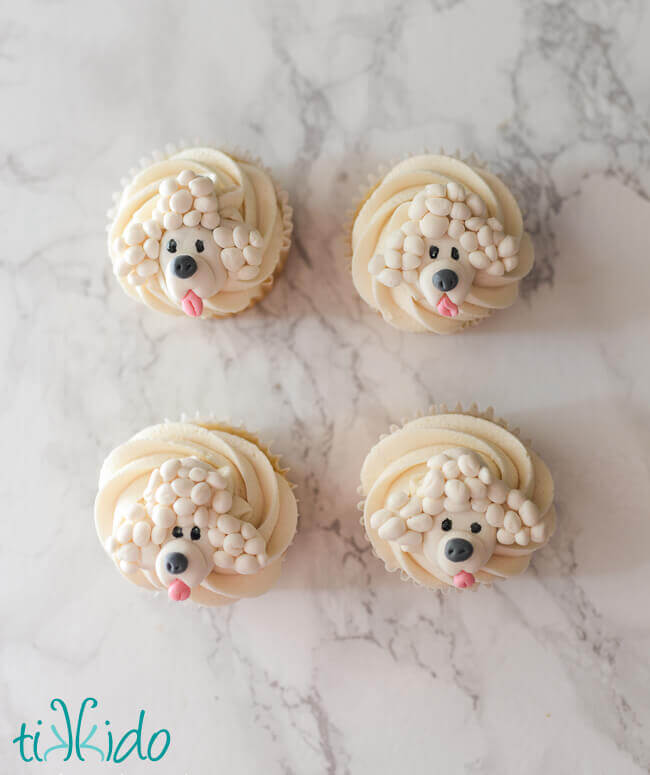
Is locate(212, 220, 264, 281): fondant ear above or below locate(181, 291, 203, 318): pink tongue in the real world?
above

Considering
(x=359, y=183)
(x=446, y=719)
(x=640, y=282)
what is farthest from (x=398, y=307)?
(x=446, y=719)

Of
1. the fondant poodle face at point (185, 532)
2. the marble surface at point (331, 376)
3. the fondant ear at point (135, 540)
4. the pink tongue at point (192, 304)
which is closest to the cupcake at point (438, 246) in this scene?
the marble surface at point (331, 376)

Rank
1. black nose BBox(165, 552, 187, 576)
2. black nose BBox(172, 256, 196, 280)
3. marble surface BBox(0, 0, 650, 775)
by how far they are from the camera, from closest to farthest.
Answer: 1. black nose BBox(165, 552, 187, 576)
2. black nose BBox(172, 256, 196, 280)
3. marble surface BBox(0, 0, 650, 775)

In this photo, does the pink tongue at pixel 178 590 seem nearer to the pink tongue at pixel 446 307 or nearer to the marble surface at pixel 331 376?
the marble surface at pixel 331 376

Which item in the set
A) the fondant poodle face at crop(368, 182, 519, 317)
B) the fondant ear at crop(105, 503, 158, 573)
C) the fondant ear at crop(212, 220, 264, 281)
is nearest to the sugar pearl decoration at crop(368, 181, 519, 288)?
the fondant poodle face at crop(368, 182, 519, 317)

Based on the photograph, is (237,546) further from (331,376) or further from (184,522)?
(331,376)

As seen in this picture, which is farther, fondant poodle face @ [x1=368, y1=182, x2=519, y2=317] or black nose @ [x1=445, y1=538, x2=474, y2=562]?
fondant poodle face @ [x1=368, y1=182, x2=519, y2=317]

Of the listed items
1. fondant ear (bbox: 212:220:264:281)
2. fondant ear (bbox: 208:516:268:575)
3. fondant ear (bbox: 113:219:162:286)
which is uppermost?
fondant ear (bbox: 212:220:264:281)

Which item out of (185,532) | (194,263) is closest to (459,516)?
(185,532)

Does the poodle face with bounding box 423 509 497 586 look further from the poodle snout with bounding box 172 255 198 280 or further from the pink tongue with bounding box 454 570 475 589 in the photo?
the poodle snout with bounding box 172 255 198 280

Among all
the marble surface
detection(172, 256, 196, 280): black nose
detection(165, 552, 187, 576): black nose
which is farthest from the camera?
the marble surface
